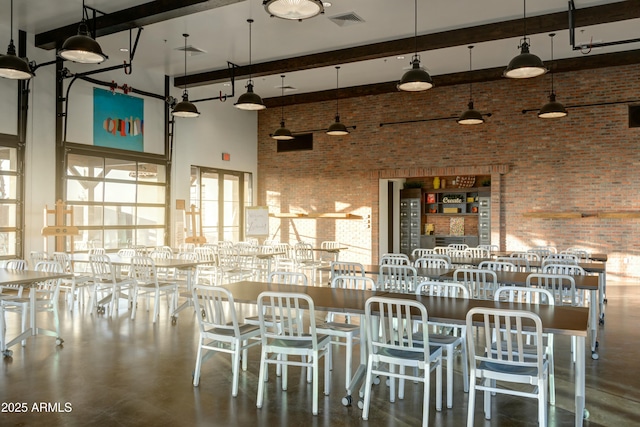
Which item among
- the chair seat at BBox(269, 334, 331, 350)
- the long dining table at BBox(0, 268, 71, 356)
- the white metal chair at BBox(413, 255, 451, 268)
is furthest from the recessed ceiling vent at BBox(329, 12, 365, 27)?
the chair seat at BBox(269, 334, 331, 350)

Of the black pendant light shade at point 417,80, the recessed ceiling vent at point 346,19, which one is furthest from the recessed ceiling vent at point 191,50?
the black pendant light shade at point 417,80

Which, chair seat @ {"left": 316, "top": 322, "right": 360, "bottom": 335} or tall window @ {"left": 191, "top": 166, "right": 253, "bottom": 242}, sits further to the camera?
tall window @ {"left": 191, "top": 166, "right": 253, "bottom": 242}

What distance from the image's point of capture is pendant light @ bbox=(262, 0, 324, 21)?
172 inches

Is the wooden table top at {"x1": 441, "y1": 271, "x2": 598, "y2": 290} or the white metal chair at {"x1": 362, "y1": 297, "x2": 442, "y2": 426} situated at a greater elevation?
the wooden table top at {"x1": 441, "y1": 271, "x2": 598, "y2": 290}

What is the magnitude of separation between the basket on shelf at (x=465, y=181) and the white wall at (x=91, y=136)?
584cm

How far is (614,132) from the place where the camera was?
10844 millimetres

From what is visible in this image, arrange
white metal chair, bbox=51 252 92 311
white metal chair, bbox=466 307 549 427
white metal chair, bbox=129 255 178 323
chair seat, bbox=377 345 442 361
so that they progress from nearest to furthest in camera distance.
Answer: white metal chair, bbox=466 307 549 427, chair seat, bbox=377 345 442 361, white metal chair, bbox=129 255 178 323, white metal chair, bbox=51 252 92 311

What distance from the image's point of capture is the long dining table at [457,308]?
3359 millimetres

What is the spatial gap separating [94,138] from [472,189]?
9143 millimetres

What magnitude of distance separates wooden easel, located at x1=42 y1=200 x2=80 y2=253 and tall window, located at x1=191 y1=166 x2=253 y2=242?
374cm

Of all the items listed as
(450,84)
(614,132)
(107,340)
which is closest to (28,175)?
→ (107,340)

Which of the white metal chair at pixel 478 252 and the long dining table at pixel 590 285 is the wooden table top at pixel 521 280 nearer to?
the long dining table at pixel 590 285

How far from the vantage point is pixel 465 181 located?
45.2 ft

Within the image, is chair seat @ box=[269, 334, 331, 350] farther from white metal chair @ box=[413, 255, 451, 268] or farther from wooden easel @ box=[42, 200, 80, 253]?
wooden easel @ box=[42, 200, 80, 253]
